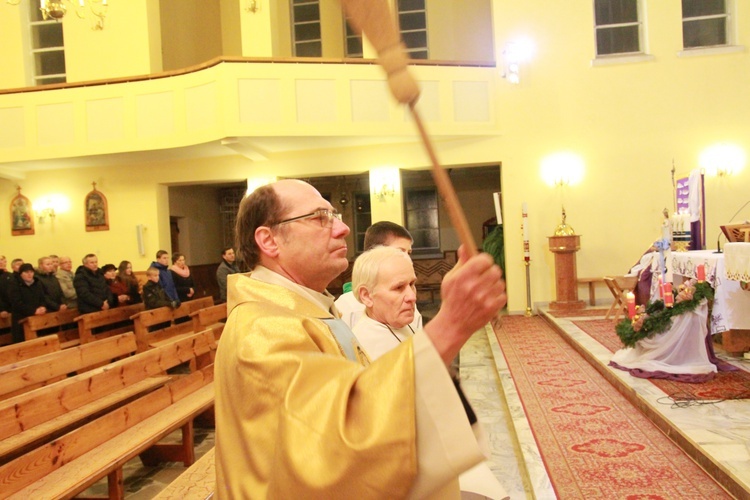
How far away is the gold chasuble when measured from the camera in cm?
91

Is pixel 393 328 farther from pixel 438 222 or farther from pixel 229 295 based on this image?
pixel 438 222

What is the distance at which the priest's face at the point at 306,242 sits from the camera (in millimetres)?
1440

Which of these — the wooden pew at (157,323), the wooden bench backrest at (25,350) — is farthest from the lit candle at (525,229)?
the wooden bench backrest at (25,350)

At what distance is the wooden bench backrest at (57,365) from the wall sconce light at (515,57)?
7808 millimetres

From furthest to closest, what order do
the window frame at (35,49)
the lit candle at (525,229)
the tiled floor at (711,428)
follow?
1. the window frame at (35,49)
2. the lit candle at (525,229)
3. the tiled floor at (711,428)

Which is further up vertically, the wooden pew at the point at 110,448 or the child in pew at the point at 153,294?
the child in pew at the point at 153,294

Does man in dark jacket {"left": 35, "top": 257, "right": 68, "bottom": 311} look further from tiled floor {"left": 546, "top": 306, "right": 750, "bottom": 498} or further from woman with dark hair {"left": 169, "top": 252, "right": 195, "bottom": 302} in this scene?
tiled floor {"left": 546, "top": 306, "right": 750, "bottom": 498}

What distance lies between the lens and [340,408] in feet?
3.08

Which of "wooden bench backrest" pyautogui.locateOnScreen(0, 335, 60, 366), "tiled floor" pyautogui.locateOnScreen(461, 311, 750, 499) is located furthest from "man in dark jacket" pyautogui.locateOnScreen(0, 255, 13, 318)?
"tiled floor" pyautogui.locateOnScreen(461, 311, 750, 499)

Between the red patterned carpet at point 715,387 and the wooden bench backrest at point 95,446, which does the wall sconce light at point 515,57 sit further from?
the wooden bench backrest at point 95,446

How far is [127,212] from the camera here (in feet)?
37.4

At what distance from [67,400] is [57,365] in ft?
2.50

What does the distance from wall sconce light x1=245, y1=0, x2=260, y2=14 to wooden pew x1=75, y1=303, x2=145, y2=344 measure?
566 cm

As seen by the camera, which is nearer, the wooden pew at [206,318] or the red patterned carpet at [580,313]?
the wooden pew at [206,318]
